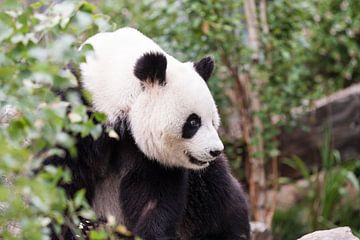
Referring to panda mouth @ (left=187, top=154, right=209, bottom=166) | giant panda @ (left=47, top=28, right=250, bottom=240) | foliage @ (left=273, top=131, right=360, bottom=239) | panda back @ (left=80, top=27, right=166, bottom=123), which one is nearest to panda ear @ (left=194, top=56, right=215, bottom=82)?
giant panda @ (left=47, top=28, right=250, bottom=240)

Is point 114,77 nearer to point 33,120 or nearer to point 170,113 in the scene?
point 170,113

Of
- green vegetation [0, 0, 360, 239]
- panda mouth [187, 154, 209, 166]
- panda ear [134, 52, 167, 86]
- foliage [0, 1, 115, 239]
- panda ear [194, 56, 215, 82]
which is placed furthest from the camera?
green vegetation [0, 0, 360, 239]

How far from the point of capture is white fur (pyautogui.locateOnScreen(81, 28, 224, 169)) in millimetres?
3391

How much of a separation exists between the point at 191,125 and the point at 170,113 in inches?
4.5

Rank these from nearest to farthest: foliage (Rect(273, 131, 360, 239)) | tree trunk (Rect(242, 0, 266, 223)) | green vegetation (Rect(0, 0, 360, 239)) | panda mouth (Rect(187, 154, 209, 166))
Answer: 1. panda mouth (Rect(187, 154, 209, 166))
2. green vegetation (Rect(0, 0, 360, 239))
3. tree trunk (Rect(242, 0, 266, 223))
4. foliage (Rect(273, 131, 360, 239))

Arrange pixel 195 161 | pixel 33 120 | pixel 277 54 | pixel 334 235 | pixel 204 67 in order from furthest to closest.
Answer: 1. pixel 277 54
2. pixel 334 235
3. pixel 204 67
4. pixel 195 161
5. pixel 33 120

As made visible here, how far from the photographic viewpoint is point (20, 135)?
192 cm

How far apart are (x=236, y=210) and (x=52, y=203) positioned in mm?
2334

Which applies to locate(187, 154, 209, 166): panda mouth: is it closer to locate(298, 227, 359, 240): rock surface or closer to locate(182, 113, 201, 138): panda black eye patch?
locate(182, 113, 201, 138): panda black eye patch

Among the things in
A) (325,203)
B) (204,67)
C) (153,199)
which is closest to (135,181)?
(153,199)

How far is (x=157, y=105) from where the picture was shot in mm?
3408

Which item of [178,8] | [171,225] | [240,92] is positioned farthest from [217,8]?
[171,225]

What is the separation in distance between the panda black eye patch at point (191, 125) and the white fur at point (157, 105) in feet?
0.06

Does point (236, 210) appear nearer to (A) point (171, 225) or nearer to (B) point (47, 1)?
(A) point (171, 225)
